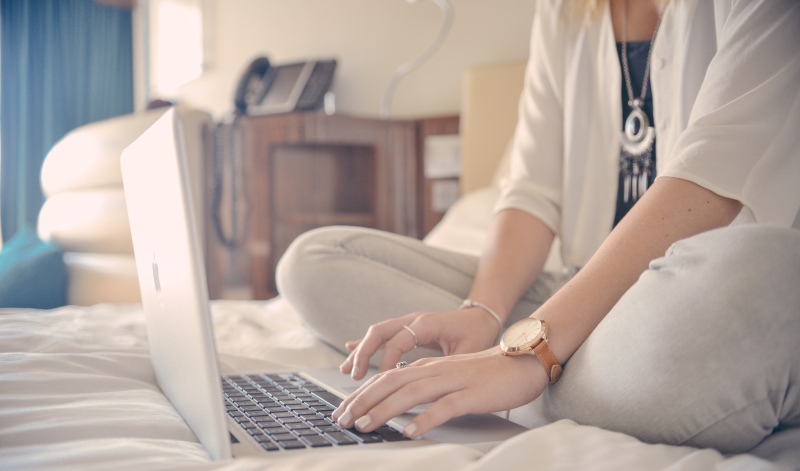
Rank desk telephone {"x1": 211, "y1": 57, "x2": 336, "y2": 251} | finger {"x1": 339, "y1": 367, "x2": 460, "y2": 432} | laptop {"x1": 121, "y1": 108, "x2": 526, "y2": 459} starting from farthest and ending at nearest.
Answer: desk telephone {"x1": 211, "y1": 57, "x2": 336, "y2": 251}, finger {"x1": 339, "y1": 367, "x2": 460, "y2": 432}, laptop {"x1": 121, "y1": 108, "x2": 526, "y2": 459}

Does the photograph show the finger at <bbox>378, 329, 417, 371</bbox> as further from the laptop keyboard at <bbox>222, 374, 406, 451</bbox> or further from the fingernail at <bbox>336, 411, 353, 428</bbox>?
the fingernail at <bbox>336, 411, 353, 428</bbox>

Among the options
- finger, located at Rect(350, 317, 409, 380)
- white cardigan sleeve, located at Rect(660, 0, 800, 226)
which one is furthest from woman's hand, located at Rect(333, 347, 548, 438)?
white cardigan sleeve, located at Rect(660, 0, 800, 226)

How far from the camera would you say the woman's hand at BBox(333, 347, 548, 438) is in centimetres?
61

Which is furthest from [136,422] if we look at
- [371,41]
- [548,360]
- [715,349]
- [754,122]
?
[371,41]

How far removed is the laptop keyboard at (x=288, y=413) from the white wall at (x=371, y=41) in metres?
1.80

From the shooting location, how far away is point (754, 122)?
2.57ft

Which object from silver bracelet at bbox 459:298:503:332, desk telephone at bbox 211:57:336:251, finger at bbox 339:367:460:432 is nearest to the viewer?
finger at bbox 339:367:460:432

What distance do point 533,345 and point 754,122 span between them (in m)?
0.34

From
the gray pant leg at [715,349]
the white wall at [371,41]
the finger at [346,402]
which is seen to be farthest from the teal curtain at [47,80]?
the gray pant leg at [715,349]

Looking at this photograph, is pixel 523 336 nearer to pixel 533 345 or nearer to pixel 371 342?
pixel 533 345

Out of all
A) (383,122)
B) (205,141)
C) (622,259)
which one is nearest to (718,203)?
(622,259)

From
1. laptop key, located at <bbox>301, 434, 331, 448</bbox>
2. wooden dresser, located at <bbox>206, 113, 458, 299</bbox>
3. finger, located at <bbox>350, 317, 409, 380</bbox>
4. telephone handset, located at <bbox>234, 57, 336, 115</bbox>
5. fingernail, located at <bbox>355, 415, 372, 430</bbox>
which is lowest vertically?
wooden dresser, located at <bbox>206, 113, 458, 299</bbox>

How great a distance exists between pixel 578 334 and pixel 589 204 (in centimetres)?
48

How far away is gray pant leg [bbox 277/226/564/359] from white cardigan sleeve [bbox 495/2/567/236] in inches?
5.2
